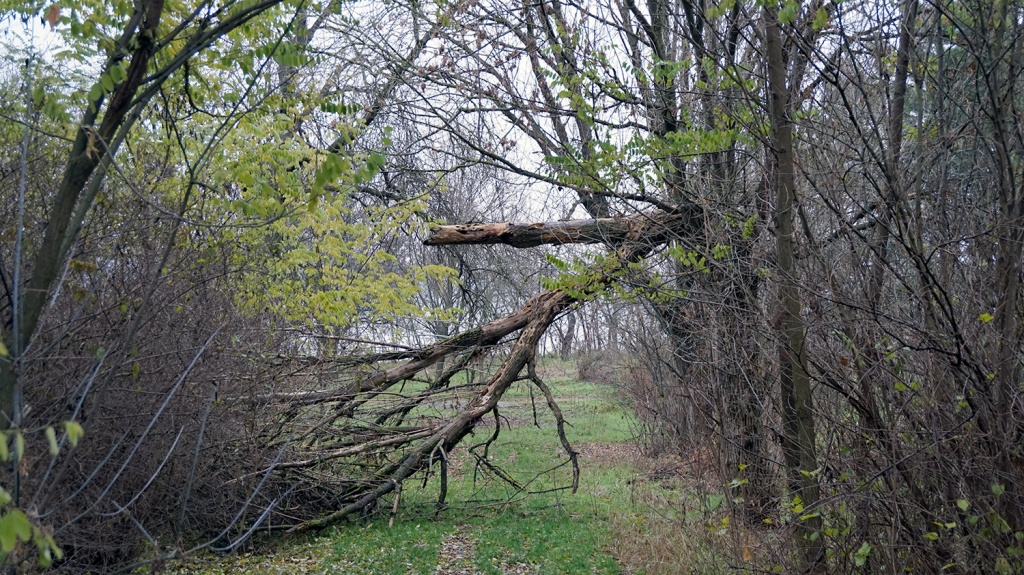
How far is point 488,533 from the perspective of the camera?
29.0 ft

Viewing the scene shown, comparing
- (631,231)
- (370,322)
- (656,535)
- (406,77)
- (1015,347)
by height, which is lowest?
(656,535)

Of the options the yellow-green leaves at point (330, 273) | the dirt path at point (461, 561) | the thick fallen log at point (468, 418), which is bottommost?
the dirt path at point (461, 561)

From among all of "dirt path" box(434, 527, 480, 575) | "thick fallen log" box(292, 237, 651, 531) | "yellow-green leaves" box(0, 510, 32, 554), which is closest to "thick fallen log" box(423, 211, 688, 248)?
"thick fallen log" box(292, 237, 651, 531)

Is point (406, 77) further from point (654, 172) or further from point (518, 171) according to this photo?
point (654, 172)

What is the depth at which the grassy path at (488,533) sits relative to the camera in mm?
7523

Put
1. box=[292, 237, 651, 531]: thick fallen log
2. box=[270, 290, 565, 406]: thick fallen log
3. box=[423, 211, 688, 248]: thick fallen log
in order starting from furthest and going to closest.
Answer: box=[270, 290, 565, 406]: thick fallen log → box=[423, 211, 688, 248]: thick fallen log → box=[292, 237, 651, 531]: thick fallen log

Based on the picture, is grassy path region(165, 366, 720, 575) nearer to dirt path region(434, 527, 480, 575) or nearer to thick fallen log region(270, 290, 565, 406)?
dirt path region(434, 527, 480, 575)

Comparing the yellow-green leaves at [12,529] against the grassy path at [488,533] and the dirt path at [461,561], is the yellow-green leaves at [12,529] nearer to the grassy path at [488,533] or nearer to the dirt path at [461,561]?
the grassy path at [488,533]

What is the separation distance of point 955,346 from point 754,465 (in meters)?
2.00

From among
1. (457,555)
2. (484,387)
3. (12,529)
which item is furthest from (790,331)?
(484,387)

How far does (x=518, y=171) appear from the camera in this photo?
1005cm

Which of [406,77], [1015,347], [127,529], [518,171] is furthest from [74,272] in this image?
[406,77]

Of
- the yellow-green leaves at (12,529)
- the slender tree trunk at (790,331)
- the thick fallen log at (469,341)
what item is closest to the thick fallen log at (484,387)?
the thick fallen log at (469,341)

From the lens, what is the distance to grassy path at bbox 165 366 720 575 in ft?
24.7
